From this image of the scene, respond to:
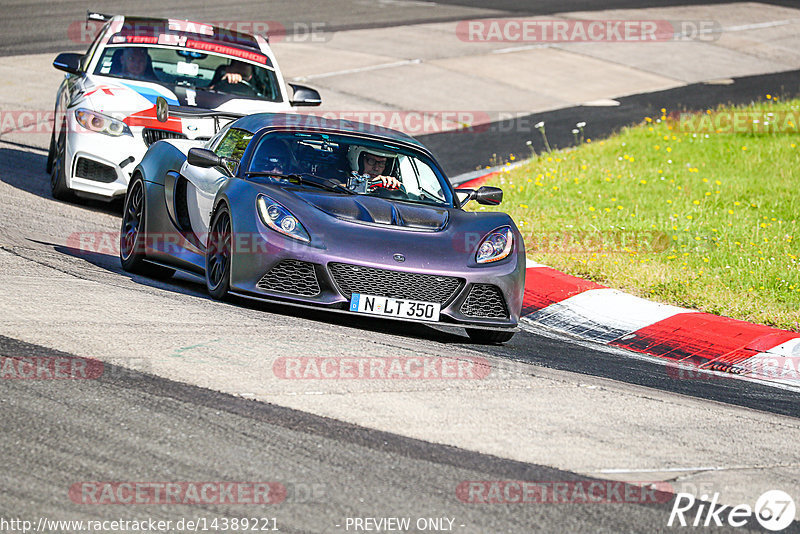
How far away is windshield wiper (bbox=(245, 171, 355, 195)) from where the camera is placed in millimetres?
7727

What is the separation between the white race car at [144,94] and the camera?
1057 centimetres

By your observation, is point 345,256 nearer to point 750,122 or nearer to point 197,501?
point 197,501

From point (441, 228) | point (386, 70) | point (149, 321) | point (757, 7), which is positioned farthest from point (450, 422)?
point (757, 7)

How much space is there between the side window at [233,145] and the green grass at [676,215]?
297 centimetres

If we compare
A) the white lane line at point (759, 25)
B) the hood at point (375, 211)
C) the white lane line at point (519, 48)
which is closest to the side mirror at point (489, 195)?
the hood at point (375, 211)

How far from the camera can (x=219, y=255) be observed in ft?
24.3

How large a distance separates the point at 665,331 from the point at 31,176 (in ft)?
22.7

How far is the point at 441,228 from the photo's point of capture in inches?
292

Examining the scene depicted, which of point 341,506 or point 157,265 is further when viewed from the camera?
point 157,265

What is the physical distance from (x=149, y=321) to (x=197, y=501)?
7.62ft

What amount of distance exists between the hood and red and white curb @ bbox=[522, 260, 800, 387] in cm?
144
